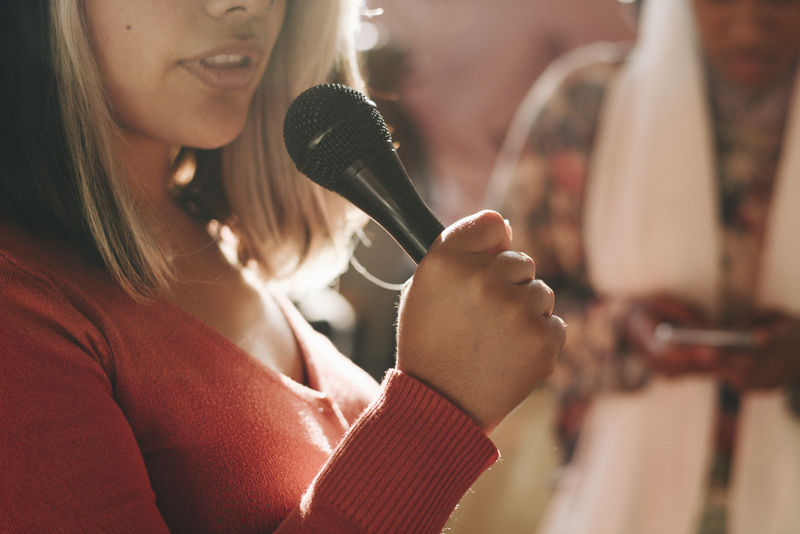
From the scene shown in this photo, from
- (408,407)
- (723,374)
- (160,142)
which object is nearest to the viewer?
(408,407)

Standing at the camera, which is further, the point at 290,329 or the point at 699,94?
the point at 699,94

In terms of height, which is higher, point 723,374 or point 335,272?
point 335,272

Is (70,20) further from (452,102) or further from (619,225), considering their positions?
(452,102)

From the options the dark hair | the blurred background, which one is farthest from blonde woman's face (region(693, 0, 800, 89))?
the dark hair

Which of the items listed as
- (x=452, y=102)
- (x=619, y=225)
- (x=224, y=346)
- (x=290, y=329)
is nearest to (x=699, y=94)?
(x=619, y=225)

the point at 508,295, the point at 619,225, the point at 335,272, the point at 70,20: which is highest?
the point at 70,20

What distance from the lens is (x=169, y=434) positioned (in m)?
0.44

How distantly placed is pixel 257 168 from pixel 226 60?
0.59 ft

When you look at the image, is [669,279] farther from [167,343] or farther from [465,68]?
[465,68]

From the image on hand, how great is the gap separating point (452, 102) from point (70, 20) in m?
1.76

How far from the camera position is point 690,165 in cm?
105

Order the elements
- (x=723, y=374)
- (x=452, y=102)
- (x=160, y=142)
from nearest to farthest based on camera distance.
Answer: (x=160, y=142) < (x=723, y=374) < (x=452, y=102)

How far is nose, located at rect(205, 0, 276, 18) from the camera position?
46 centimetres

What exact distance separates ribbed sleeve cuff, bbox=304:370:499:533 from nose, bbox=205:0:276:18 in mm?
245
